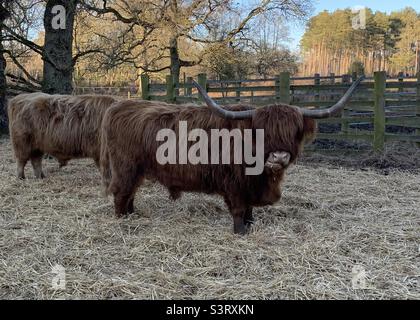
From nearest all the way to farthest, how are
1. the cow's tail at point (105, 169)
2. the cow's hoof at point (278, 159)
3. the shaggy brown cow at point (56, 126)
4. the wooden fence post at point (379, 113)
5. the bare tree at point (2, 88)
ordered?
the cow's hoof at point (278, 159)
the cow's tail at point (105, 169)
the shaggy brown cow at point (56, 126)
the wooden fence post at point (379, 113)
the bare tree at point (2, 88)

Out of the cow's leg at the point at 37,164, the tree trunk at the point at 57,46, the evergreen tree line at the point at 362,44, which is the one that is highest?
the evergreen tree line at the point at 362,44

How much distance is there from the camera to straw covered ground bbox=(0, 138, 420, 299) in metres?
2.40

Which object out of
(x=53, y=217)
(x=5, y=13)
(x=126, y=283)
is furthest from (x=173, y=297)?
(x=5, y=13)

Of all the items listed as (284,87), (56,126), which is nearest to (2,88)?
(56,126)

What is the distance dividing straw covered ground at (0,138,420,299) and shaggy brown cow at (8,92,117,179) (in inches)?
22.6

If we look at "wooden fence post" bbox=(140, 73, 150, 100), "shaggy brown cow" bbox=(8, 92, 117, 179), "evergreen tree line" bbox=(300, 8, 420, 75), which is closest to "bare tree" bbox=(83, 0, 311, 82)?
"wooden fence post" bbox=(140, 73, 150, 100)

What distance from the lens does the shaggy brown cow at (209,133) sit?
302cm

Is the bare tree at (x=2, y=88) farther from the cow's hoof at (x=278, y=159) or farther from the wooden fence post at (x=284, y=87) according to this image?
the cow's hoof at (x=278, y=159)

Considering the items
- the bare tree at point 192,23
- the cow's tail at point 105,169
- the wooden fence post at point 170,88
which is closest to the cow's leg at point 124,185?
the cow's tail at point 105,169

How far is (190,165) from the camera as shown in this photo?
337cm

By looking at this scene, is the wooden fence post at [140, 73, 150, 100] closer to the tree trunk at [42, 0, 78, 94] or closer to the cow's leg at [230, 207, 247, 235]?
the tree trunk at [42, 0, 78, 94]

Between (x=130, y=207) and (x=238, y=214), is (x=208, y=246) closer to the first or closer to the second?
(x=238, y=214)

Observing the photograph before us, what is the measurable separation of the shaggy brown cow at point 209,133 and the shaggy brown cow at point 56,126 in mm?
1181
